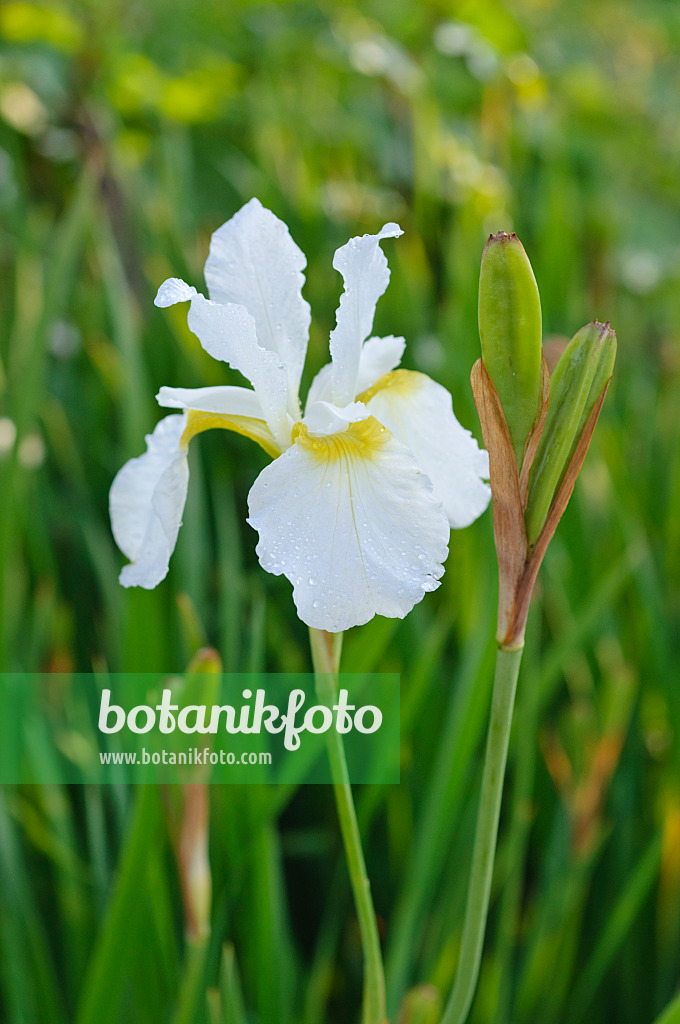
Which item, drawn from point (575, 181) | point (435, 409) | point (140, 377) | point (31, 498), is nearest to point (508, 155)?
point (575, 181)

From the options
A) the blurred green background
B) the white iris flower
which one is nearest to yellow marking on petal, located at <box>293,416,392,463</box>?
the white iris flower

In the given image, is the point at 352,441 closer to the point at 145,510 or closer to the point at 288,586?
the point at 145,510

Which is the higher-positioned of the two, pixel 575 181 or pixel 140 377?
pixel 575 181

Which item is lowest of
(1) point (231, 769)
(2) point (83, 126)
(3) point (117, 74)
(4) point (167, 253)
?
(1) point (231, 769)

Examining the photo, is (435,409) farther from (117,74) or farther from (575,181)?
(575,181)

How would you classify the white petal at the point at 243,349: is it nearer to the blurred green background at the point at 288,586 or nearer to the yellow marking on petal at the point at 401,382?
the yellow marking on petal at the point at 401,382

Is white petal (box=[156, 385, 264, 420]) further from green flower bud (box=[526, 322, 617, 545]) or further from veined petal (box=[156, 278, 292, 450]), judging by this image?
green flower bud (box=[526, 322, 617, 545])

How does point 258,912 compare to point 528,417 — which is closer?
point 528,417
